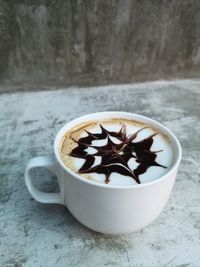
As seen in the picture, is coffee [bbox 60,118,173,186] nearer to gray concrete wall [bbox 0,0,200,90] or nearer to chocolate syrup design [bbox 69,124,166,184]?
chocolate syrup design [bbox 69,124,166,184]

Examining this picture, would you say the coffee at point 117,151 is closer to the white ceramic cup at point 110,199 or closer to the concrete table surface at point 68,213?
the white ceramic cup at point 110,199

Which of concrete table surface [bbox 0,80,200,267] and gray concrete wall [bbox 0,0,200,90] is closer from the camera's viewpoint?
concrete table surface [bbox 0,80,200,267]

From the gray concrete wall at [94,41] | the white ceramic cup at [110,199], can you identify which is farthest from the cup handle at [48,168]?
the gray concrete wall at [94,41]

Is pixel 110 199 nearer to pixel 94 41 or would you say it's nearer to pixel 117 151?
pixel 117 151

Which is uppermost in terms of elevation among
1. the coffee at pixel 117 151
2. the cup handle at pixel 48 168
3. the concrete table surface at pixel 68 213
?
the coffee at pixel 117 151

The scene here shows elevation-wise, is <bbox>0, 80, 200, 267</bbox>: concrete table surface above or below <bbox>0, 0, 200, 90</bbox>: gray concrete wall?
below

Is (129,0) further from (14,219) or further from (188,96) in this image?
Result: (14,219)

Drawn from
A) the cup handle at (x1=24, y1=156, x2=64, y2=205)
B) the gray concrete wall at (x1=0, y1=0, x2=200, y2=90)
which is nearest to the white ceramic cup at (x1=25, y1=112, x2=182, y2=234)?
the cup handle at (x1=24, y1=156, x2=64, y2=205)
